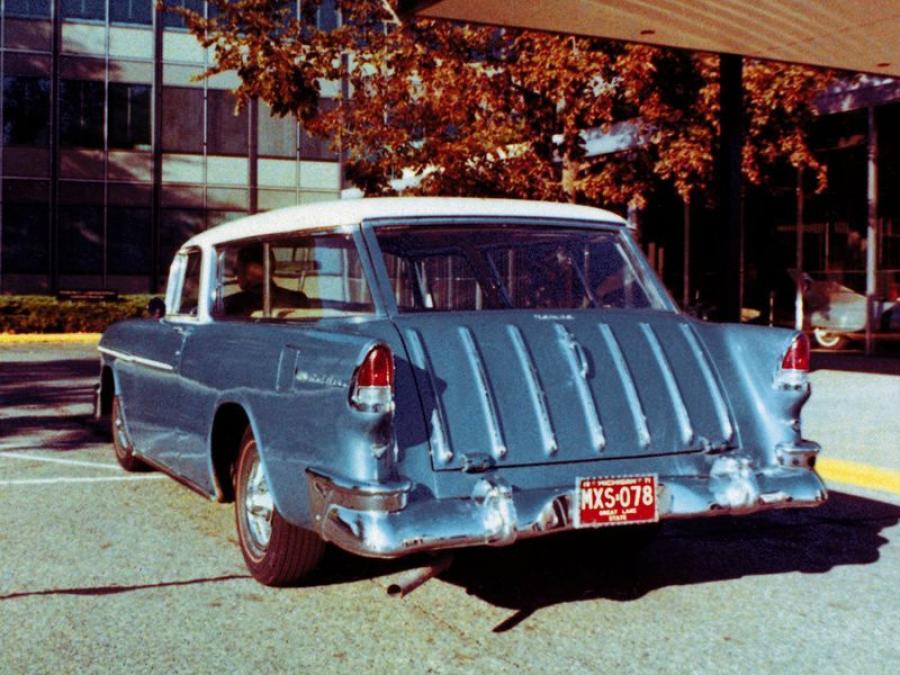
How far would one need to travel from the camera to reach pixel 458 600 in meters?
5.18

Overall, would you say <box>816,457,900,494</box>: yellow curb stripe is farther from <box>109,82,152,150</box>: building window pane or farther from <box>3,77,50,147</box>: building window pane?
<box>3,77,50,147</box>: building window pane

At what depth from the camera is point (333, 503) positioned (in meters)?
4.48

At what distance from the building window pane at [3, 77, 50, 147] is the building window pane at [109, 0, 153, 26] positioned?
9.63ft

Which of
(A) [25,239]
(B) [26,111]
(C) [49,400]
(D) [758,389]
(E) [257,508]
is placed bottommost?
(C) [49,400]

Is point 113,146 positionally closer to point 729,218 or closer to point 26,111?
point 26,111

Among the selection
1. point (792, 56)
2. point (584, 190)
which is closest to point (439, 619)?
point (792, 56)

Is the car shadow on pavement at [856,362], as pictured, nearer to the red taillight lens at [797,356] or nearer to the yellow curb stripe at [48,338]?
the red taillight lens at [797,356]

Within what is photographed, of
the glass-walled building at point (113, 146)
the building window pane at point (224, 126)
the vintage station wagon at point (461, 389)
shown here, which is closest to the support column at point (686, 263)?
the glass-walled building at point (113, 146)

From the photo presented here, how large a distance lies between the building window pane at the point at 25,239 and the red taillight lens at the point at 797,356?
105 feet

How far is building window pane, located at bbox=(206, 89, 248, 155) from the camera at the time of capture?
1421 inches

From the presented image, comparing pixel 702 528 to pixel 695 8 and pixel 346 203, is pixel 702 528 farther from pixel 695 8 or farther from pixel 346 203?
pixel 695 8

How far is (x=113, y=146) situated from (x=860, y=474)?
30.5 meters

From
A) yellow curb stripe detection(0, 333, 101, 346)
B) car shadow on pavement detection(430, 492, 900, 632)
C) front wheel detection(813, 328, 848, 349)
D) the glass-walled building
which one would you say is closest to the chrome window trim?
car shadow on pavement detection(430, 492, 900, 632)

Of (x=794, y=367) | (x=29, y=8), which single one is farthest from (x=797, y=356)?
(x=29, y=8)
